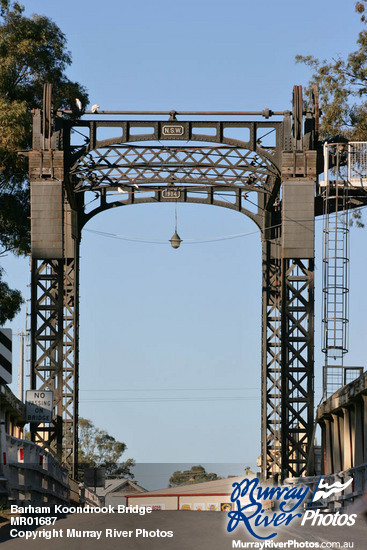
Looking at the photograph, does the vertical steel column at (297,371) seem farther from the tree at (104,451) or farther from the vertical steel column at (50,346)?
the tree at (104,451)

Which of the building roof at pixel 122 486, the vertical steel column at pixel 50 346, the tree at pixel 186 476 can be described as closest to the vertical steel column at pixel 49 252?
the vertical steel column at pixel 50 346

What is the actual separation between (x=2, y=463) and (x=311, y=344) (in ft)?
53.1

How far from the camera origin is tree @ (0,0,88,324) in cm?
4528

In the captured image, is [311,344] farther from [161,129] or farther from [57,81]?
[57,81]

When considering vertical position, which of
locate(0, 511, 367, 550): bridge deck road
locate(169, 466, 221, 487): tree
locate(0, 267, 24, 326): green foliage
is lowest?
locate(169, 466, 221, 487): tree

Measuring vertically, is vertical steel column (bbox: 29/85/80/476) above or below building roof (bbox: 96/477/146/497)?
above

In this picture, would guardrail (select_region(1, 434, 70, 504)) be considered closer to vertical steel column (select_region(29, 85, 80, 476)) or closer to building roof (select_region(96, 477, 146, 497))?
vertical steel column (select_region(29, 85, 80, 476))

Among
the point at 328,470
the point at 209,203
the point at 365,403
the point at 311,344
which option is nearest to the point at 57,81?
the point at 209,203

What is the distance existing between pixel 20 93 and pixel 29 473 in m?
30.1

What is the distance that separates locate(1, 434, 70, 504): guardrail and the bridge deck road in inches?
43.1

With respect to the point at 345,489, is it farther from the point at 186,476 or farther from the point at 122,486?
the point at 186,476

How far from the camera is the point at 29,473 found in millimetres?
20594

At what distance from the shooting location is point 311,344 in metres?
31.3

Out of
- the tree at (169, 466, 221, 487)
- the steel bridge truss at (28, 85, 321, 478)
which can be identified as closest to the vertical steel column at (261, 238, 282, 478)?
the steel bridge truss at (28, 85, 321, 478)
